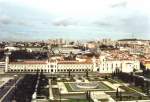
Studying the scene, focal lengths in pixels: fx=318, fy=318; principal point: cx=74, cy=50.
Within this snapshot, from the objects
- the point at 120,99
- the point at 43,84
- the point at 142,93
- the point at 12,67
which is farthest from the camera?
the point at 12,67

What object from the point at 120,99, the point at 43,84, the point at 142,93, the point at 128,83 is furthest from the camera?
the point at 128,83

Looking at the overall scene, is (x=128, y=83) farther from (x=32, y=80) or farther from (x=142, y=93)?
(x=32, y=80)

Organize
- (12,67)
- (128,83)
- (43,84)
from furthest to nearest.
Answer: (12,67)
(128,83)
(43,84)

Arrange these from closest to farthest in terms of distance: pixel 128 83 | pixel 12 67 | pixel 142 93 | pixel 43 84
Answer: pixel 142 93, pixel 43 84, pixel 128 83, pixel 12 67

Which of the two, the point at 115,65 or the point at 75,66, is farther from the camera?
the point at 75,66

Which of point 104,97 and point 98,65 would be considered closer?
point 104,97

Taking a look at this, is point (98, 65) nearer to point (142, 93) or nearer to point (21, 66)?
point (21, 66)

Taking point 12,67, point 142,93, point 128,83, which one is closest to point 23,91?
point 142,93

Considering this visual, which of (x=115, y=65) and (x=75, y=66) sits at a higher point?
(x=115, y=65)

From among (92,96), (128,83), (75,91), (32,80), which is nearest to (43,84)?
(32,80)
